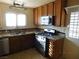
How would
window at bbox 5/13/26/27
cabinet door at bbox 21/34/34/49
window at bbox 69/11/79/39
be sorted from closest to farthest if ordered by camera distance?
1. window at bbox 69/11/79/39
2. cabinet door at bbox 21/34/34/49
3. window at bbox 5/13/26/27

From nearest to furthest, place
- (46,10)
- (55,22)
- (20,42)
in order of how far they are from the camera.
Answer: (55,22) < (46,10) < (20,42)

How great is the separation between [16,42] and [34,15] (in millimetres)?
1856

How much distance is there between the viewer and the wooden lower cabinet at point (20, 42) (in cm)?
342

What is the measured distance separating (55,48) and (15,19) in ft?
8.33

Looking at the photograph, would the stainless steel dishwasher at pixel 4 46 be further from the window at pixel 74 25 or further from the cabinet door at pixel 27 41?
the window at pixel 74 25

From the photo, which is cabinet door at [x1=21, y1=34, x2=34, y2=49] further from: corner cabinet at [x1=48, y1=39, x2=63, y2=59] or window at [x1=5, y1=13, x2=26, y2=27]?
corner cabinet at [x1=48, y1=39, x2=63, y2=59]

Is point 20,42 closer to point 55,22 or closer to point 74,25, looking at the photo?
point 55,22

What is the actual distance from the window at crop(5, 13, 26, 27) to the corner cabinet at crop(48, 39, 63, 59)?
216cm

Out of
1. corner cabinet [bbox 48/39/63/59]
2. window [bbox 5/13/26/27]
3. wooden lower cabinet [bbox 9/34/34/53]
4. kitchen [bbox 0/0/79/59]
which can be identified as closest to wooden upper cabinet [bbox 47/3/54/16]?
kitchen [bbox 0/0/79/59]

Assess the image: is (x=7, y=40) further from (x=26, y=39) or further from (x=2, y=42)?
(x=26, y=39)

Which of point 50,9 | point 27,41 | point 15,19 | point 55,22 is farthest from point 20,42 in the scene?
point 50,9

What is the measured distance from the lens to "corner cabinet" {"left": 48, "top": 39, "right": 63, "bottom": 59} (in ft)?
9.29

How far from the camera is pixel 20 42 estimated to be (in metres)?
3.65

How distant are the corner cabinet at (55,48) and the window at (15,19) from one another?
7.08 feet
